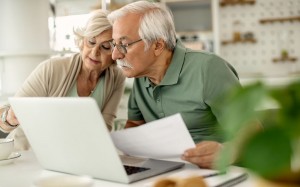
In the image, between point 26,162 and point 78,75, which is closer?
point 26,162

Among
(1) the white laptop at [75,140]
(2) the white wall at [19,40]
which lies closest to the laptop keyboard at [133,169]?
(1) the white laptop at [75,140]

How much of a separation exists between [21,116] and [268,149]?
982mm

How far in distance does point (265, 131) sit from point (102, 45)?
4.87 feet

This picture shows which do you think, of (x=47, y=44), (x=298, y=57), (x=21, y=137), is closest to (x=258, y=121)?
(x=21, y=137)

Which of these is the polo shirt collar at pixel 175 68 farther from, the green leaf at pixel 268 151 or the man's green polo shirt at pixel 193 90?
the green leaf at pixel 268 151

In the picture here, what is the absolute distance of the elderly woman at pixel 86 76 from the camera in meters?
1.75

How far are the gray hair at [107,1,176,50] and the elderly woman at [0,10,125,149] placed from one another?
0.14m

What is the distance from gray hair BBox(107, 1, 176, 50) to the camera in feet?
5.33

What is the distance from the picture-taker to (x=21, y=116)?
3.92 feet

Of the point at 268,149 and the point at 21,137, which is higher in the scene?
the point at 268,149

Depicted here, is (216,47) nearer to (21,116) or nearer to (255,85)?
(21,116)

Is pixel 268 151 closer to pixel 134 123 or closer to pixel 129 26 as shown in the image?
pixel 129 26

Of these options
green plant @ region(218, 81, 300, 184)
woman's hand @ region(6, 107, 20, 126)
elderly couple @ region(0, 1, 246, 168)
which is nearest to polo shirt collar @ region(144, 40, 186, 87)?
elderly couple @ region(0, 1, 246, 168)

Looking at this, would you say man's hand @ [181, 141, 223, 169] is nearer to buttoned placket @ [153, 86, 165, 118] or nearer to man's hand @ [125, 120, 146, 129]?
buttoned placket @ [153, 86, 165, 118]
